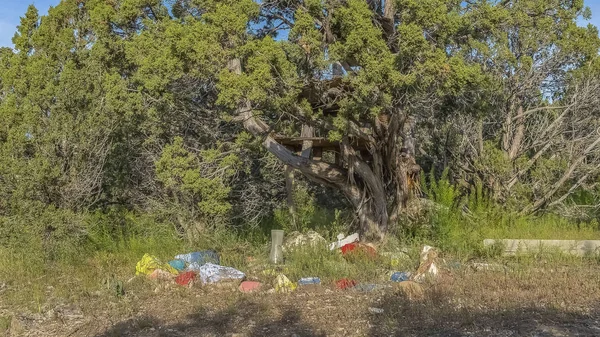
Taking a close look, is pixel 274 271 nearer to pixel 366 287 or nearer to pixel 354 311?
pixel 366 287

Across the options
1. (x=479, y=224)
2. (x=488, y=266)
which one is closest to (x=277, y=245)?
(x=488, y=266)

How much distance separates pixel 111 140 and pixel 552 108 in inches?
314

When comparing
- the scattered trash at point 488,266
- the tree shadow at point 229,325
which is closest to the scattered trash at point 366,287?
the tree shadow at point 229,325

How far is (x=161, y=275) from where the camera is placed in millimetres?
7824

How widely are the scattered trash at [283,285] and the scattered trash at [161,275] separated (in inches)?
58.6

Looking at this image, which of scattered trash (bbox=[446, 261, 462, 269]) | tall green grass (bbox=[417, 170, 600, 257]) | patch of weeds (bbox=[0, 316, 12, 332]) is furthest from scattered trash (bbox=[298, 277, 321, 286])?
patch of weeds (bbox=[0, 316, 12, 332])

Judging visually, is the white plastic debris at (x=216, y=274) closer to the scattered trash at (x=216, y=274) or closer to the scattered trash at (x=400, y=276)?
the scattered trash at (x=216, y=274)

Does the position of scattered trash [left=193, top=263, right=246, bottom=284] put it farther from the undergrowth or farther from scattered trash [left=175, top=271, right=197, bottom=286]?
the undergrowth

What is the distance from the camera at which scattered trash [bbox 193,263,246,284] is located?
25.0 ft

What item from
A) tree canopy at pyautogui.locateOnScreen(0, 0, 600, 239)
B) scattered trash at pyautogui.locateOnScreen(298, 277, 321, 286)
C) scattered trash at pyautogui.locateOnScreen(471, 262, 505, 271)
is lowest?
scattered trash at pyautogui.locateOnScreen(471, 262, 505, 271)

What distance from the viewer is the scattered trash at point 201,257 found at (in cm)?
867

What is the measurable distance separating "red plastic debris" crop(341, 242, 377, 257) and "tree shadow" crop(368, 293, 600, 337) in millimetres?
2313

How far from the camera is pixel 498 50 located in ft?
29.9

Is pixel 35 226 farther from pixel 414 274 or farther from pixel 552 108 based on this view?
pixel 552 108
